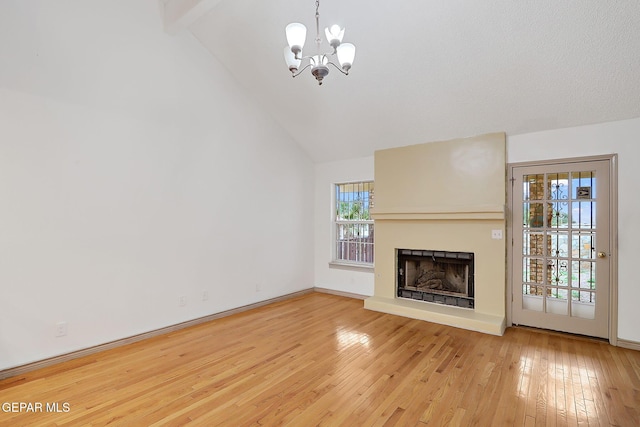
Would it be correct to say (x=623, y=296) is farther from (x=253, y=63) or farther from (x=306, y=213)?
(x=253, y=63)

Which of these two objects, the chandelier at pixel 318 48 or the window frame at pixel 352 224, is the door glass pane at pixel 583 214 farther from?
the chandelier at pixel 318 48

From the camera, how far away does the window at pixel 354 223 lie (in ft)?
18.1

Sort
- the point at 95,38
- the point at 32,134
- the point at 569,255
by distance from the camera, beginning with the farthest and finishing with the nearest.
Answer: the point at 569,255
the point at 95,38
the point at 32,134

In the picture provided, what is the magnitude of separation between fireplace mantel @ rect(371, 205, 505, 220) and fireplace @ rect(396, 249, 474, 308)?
0.55 metres

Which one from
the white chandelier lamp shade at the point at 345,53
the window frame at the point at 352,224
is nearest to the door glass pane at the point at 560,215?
the window frame at the point at 352,224

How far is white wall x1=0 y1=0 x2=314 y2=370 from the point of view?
2748 millimetres

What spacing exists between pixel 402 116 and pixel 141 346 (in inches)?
167

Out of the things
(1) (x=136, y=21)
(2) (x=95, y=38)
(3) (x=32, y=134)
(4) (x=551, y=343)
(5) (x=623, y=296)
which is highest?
(1) (x=136, y=21)

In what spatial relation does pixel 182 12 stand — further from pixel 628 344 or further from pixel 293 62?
pixel 628 344

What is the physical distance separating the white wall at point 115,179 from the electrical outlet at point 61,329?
0.05 m

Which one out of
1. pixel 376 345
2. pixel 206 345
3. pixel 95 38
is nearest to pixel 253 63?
pixel 95 38

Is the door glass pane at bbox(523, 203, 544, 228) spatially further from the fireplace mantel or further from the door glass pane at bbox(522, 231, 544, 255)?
the fireplace mantel

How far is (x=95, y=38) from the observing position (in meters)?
3.18

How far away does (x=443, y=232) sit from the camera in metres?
4.43
